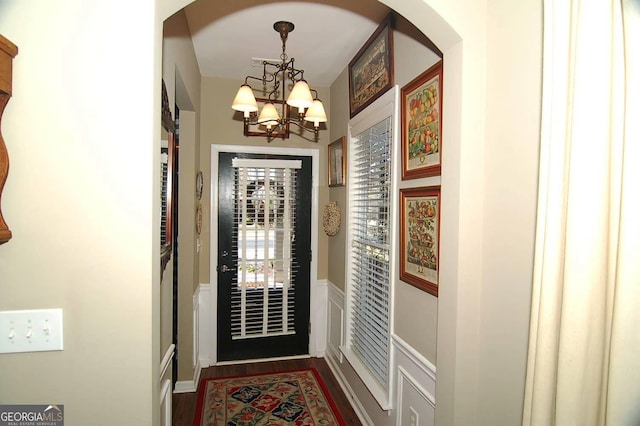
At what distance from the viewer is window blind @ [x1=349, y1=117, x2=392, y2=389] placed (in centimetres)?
234

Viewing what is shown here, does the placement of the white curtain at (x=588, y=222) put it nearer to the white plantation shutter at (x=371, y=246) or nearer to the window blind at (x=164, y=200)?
the white plantation shutter at (x=371, y=246)

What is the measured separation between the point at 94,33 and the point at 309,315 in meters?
3.24

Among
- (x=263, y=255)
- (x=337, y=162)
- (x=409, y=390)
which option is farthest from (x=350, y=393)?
(x=337, y=162)

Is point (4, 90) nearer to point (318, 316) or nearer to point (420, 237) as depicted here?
point (420, 237)

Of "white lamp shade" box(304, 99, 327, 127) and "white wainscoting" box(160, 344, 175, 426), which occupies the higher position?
"white lamp shade" box(304, 99, 327, 127)

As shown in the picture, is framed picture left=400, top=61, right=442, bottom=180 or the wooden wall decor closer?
the wooden wall decor

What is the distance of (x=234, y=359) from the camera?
363 cm

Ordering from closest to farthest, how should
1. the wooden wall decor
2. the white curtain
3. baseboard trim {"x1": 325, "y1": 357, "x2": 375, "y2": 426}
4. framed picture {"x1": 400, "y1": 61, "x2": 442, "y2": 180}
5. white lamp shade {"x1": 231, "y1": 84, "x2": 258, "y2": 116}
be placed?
the white curtain → the wooden wall decor → framed picture {"x1": 400, "y1": 61, "x2": 442, "y2": 180} → white lamp shade {"x1": 231, "y1": 84, "x2": 258, "y2": 116} → baseboard trim {"x1": 325, "y1": 357, "x2": 375, "y2": 426}

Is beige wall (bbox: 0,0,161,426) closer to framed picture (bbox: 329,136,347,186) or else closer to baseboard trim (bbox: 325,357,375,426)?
baseboard trim (bbox: 325,357,375,426)

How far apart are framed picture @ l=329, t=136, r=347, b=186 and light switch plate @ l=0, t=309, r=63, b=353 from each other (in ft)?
7.97

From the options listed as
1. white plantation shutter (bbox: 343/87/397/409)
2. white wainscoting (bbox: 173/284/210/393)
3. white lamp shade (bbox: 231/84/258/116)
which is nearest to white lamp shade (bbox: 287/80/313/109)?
white lamp shade (bbox: 231/84/258/116)

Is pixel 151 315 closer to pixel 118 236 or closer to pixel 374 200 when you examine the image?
pixel 118 236

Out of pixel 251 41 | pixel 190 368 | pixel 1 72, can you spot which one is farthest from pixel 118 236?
pixel 190 368

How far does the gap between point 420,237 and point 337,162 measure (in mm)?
1639
